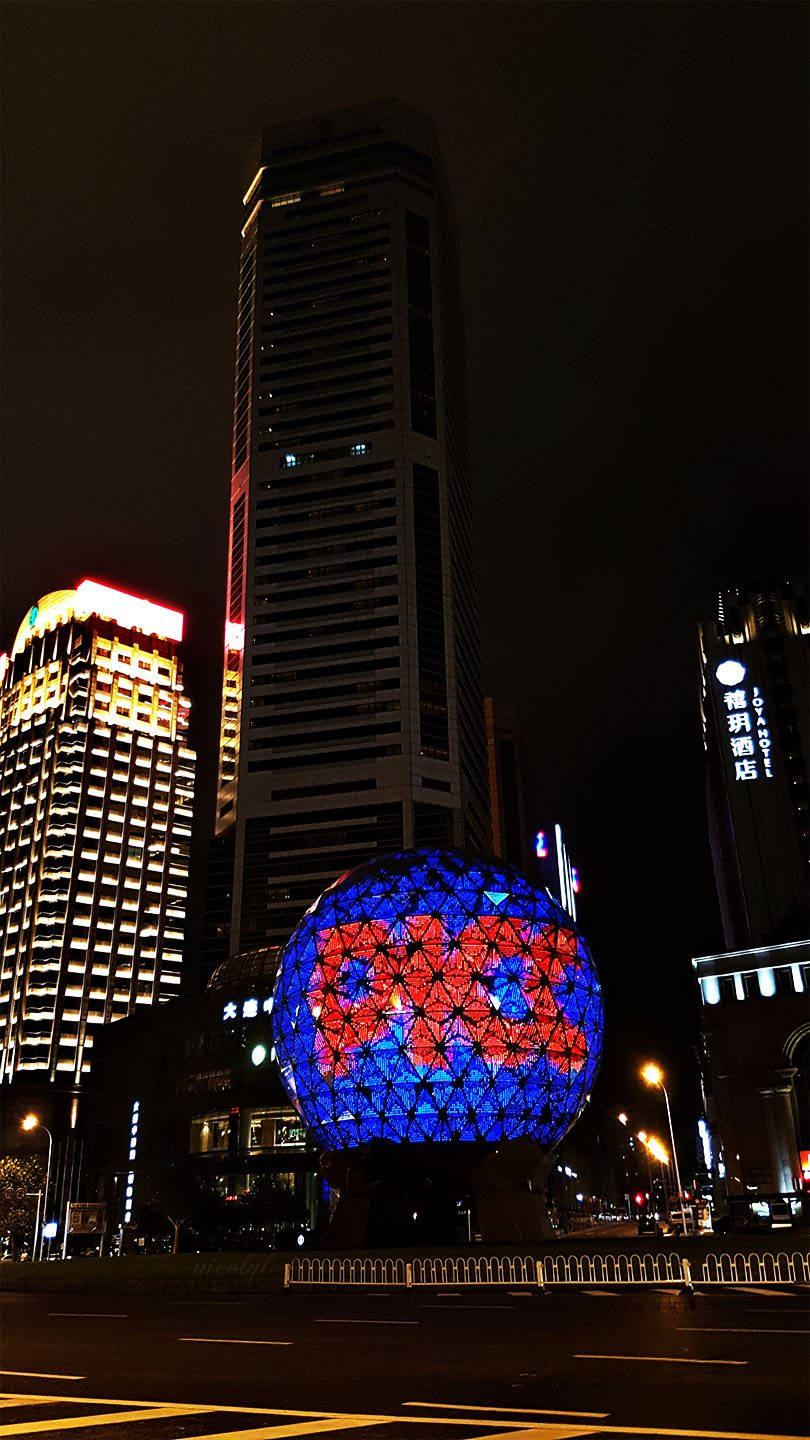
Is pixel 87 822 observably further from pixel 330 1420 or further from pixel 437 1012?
pixel 330 1420

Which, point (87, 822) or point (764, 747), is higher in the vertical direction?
point (87, 822)

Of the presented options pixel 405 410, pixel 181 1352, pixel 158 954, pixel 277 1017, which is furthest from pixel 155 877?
pixel 181 1352

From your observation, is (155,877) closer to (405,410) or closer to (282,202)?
(405,410)

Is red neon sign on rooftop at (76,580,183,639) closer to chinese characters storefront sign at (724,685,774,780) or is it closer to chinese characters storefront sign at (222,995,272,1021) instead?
chinese characters storefront sign at (222,995,272,1021)

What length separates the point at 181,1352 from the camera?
16438 mm

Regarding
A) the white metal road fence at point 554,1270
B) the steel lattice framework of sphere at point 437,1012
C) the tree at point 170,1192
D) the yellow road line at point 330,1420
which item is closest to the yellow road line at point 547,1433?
the yellow road line at point 330,1420

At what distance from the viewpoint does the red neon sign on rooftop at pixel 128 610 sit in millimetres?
182875

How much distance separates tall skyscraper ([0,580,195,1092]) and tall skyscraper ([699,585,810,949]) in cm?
9836

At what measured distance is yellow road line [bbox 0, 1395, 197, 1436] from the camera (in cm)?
1062

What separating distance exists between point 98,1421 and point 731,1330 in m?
10.7

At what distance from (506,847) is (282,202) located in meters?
124

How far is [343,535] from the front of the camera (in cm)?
15538

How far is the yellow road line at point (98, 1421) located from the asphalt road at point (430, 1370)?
1.0 inches

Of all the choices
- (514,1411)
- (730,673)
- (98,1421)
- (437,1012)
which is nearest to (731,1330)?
(514,1411)
